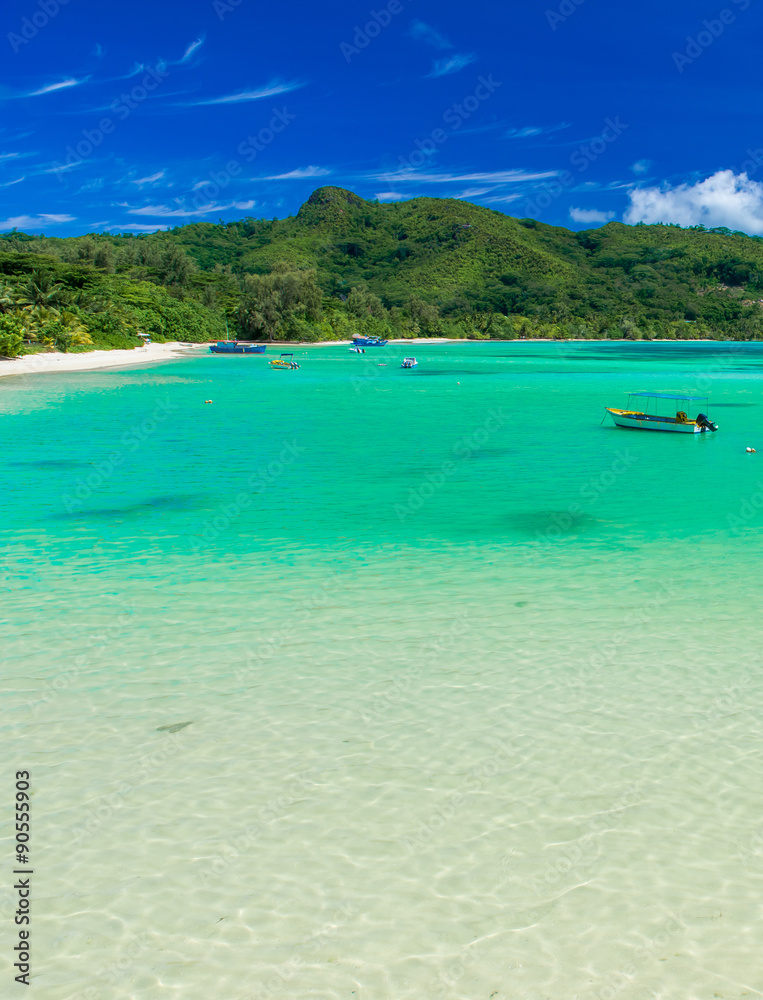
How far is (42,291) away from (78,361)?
16.4m

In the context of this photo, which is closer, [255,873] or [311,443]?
[255,873]

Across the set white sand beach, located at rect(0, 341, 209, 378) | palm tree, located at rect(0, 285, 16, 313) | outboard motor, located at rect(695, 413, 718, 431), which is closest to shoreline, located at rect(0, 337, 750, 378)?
white sand beach, located at rect(0, 341, 209, 378)

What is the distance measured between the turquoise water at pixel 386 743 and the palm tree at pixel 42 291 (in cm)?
6490

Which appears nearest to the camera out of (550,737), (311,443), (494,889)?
(494,889)

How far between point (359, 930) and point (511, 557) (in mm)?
9972

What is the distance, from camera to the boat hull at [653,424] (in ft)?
113

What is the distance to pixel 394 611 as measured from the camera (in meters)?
11.9

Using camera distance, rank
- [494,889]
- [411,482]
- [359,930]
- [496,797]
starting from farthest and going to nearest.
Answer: [411,482] → [496,797] → [494,889] → [359,930]

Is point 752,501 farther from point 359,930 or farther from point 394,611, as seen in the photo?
point 359,930

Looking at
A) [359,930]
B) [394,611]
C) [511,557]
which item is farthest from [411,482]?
[359,930]

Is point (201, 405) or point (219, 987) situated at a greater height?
point (201, 405)

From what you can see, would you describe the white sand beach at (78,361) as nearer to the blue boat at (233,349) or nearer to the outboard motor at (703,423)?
the blue boat at (233,349)

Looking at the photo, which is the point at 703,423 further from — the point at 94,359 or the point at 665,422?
the point at 94,359

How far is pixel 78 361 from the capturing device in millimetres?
69312
